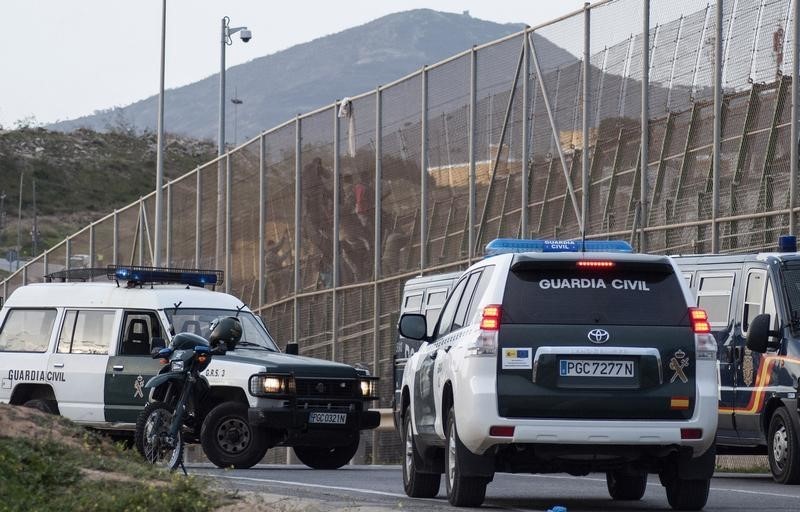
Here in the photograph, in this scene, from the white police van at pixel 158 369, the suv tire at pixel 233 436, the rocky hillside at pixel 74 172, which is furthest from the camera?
the rocky hillside at pixel 74 172

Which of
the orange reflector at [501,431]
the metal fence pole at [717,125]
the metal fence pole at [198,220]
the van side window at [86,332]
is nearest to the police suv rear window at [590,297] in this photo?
the orange reflector at [501,431]

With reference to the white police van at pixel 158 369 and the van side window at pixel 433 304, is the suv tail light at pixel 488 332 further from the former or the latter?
the van side window at pixel 433 304

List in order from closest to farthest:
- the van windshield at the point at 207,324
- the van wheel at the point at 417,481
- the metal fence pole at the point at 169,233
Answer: the van wheel at the point at 417,481 < the van windshield at the point at 207,324 < the metal fence pole at the point at 169,233

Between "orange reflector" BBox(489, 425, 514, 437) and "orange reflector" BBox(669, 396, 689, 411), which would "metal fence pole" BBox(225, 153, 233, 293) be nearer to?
"orange reflector" BBox(489, 425, 514, 437)

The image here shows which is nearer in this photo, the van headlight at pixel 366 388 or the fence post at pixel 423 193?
the van headlight at pixel 366 388

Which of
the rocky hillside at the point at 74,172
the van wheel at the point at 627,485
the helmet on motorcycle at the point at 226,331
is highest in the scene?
the rocky hillside at the point at 74,172

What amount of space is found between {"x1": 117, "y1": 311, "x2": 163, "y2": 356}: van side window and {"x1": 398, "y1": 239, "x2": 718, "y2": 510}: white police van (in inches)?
358

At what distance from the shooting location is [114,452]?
44.8 feet

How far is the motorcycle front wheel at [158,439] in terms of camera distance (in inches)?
645

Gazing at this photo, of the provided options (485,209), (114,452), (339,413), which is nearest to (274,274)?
(485,209)

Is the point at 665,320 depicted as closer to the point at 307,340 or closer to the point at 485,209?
the point at 485,209

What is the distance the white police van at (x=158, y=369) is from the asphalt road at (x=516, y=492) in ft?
2.62

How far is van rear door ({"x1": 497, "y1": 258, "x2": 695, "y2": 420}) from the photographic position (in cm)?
1280

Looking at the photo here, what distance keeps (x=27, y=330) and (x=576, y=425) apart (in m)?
12.4
